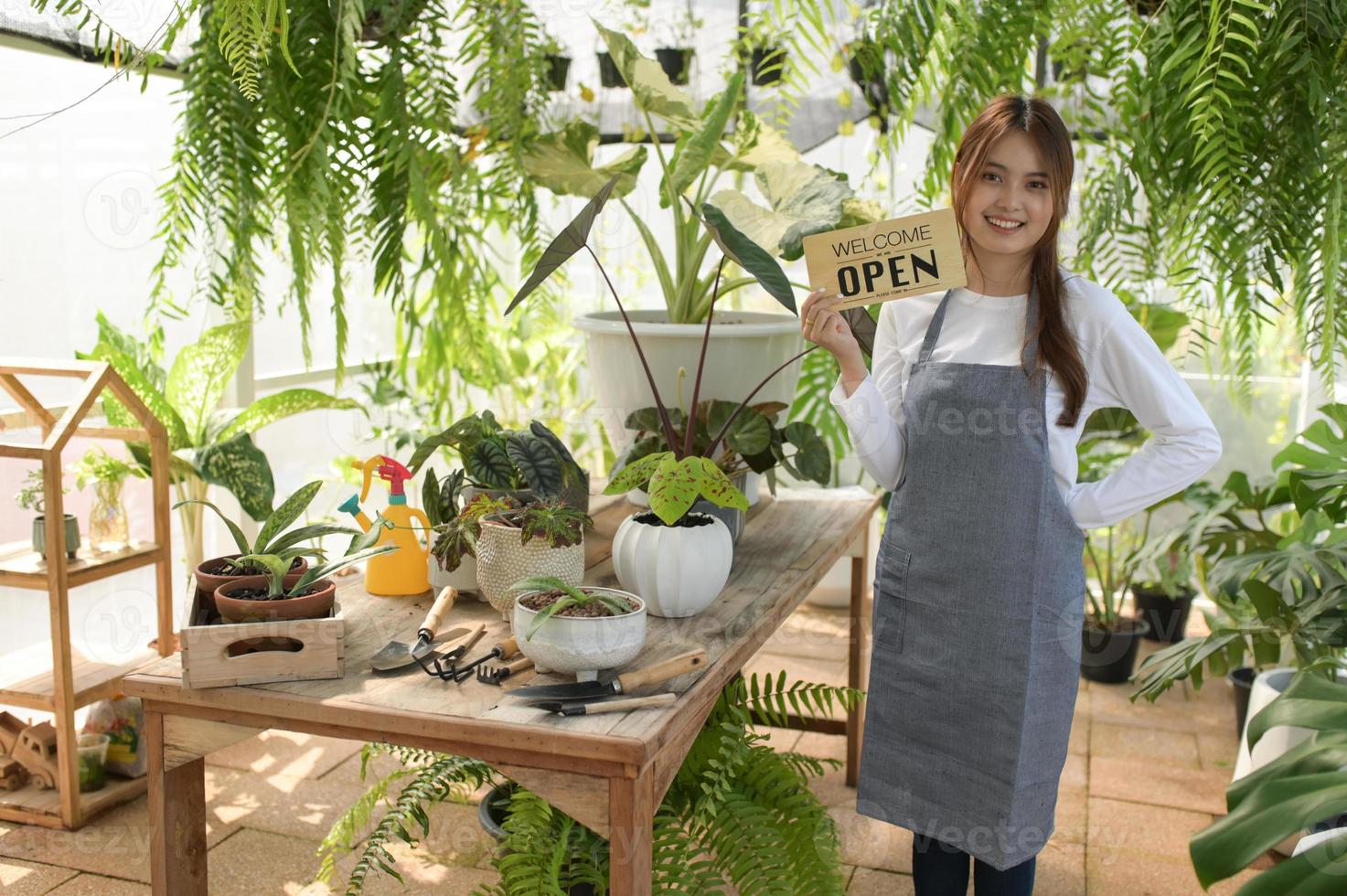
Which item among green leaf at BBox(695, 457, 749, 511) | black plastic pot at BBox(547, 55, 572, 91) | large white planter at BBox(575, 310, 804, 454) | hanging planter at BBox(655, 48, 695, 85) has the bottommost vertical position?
green leaf at BBox(695, 457, 749, 511)

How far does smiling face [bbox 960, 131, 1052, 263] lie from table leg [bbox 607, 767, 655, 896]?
866 millimetres

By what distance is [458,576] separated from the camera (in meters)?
1.71

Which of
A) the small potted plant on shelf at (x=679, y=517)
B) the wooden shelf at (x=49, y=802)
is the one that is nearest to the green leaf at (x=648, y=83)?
the small potted plant on shelf at (x=679, y=517)

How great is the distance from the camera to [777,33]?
2066 millimetres

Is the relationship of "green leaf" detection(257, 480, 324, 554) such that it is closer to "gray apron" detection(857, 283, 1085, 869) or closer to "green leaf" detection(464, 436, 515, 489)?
"green leaf" detection(464, 436, 515, 489)

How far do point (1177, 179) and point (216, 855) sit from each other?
207 centimetres

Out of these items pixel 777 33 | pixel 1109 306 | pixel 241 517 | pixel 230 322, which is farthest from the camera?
pixel 241 517

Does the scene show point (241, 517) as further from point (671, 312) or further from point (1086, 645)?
point (1086, 645)

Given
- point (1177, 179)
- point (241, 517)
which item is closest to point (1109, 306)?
point (1177, 179)

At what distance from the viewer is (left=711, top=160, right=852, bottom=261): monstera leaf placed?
1822mm

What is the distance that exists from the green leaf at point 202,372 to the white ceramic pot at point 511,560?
135 cm

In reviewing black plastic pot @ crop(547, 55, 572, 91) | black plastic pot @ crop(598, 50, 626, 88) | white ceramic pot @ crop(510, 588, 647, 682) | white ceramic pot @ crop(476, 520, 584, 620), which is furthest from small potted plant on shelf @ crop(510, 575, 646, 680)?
black plastic pot @ crop(598, 50, 626, 88)

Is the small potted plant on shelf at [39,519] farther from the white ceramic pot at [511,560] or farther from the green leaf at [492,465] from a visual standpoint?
the white ceramic pot at [511,560]

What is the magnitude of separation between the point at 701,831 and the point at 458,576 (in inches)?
20.9
